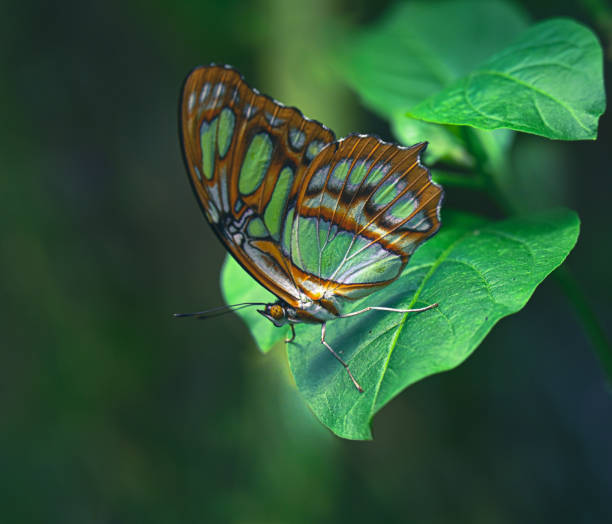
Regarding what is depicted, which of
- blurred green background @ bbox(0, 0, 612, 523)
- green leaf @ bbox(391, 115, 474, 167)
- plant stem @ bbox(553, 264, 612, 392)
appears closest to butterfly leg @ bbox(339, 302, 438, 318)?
plant stem @ bbox(553, 264, 612, 392)

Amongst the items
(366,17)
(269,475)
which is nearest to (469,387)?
(269,475)

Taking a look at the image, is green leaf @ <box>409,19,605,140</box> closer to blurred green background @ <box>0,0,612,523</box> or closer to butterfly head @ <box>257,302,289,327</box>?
butterfly head @ <box>257,302,289,327</box>

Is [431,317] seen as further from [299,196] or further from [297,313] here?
[299,196]

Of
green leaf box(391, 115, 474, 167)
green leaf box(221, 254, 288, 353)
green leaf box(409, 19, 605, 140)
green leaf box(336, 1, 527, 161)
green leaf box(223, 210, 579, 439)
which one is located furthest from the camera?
green leaf box(336, 1, 527, 161)

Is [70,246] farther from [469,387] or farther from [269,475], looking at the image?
[469,387]

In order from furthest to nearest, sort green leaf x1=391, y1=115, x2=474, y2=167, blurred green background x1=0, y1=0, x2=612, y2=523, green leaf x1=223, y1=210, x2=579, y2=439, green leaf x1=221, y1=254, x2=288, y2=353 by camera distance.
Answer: blurred green background x1=0, y1=0, x2=612, y2=523 < green leaf x1=391, y1=115, x2=474, y2=167 < green leaf x1=221, y1=254, x2=288, y2=353 < green leaf x1=223, y1=210, x2=579, y2=439

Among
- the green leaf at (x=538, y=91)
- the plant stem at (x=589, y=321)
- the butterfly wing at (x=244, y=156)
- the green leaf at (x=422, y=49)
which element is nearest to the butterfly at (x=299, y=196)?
the butterfly wing at (x=244, y=156)

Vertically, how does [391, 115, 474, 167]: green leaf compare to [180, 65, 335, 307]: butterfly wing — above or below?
below
